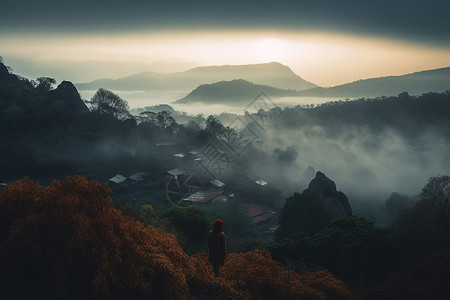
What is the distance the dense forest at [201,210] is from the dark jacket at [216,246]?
1023 mm

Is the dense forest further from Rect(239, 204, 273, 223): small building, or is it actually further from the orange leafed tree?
Rect(239, 204, 273, 223): small building

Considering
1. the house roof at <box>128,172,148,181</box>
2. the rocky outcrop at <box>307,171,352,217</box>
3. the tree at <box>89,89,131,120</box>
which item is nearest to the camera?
the rocky outcrop at <box>307,171,352,217</box>

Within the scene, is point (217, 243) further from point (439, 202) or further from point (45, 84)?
point (45, 84)

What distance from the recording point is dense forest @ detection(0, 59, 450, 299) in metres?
13.5

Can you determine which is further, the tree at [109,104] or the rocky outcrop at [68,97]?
the tree at [109,104]

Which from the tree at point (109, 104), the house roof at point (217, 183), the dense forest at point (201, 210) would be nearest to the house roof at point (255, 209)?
the dense forest at point (201, 210)

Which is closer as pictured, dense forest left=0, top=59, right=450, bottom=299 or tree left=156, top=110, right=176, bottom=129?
dense forest left=0, top=59, right=450, bottom=299

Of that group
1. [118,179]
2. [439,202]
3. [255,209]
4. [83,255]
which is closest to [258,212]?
[255,209]

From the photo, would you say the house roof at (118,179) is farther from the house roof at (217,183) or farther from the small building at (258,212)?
the small building at (258,212)

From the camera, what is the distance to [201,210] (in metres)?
42.5

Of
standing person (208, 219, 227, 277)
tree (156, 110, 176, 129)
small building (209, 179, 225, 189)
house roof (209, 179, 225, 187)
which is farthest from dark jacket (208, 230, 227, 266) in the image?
tree (156, 110, 176, 129)

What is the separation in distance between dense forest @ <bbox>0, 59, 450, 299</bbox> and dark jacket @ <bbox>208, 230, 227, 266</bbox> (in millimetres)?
1023

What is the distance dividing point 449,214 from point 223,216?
3449 cm

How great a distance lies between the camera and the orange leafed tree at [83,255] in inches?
515
